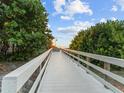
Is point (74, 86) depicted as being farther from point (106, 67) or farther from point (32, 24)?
point (32, 24)

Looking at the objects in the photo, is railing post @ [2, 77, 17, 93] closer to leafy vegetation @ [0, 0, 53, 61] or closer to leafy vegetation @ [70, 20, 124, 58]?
leafy vegetation @ [0, 0, 53, 61]

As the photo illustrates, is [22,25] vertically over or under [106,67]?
over

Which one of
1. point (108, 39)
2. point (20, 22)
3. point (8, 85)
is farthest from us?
point (108, 39)

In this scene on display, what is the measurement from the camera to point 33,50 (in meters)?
28.5

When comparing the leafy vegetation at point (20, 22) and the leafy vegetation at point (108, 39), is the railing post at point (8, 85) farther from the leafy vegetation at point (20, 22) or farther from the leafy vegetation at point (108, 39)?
the leafy vegetation at point (108, 39)

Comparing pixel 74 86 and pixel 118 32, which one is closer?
pixel 74 86

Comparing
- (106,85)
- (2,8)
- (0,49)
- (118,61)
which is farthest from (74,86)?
(0,49)

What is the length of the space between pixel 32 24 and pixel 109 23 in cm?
680

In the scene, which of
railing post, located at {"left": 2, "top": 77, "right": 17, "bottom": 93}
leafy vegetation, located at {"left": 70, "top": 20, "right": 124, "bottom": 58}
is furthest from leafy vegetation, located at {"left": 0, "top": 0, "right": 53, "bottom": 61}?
railing post, located at {"left": 2, "top": 77, "right": 17, "bottom": 93}

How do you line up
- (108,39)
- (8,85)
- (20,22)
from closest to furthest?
(8,85) < (20,22) < (108,39)

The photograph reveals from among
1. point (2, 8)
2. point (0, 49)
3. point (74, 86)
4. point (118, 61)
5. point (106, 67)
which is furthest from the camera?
point (0, 49)

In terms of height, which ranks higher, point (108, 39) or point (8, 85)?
point (108, 39)

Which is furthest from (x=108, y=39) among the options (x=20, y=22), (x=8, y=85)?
(x=8, y=85)

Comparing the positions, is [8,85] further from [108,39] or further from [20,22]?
[108,39]
